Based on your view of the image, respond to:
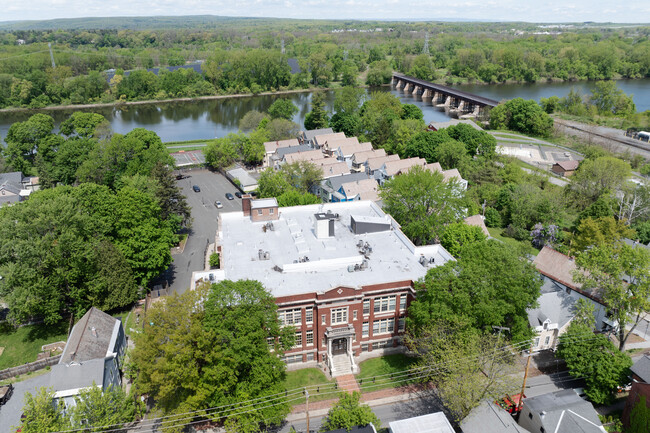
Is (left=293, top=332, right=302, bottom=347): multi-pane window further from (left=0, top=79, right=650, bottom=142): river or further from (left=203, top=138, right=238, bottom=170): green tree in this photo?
(left=0, top=79, right=650, bottom=142): river

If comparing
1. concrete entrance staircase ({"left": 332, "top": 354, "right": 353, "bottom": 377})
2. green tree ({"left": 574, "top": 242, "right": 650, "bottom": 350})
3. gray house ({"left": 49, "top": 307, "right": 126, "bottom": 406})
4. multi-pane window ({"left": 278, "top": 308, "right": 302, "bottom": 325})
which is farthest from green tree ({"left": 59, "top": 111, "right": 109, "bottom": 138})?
green tree ({"left": 574, "top": 242, "right": 650, "bottom": 350})

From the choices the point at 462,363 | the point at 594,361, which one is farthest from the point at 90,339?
the point at 594,361

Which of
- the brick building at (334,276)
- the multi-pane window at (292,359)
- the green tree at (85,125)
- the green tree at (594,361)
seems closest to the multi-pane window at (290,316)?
the brick building at (334,276)

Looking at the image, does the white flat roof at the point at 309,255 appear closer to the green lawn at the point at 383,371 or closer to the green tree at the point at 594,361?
the green lawn at the point at 383,371

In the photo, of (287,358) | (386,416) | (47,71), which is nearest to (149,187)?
(287,358)

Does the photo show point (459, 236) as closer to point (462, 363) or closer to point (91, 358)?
point (462, 363)

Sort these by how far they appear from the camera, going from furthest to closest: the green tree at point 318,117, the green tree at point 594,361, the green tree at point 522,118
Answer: the green tree at point 318,117 < the green tree at point 522,118 < the green tree at point 594,361
